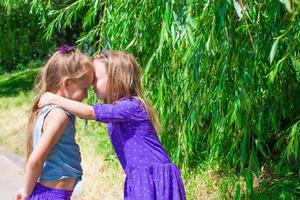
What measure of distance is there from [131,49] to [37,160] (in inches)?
81.3

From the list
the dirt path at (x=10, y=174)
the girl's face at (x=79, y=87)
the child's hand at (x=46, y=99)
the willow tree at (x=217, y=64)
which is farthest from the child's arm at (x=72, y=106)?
the dirt path at (x=10, y=174)

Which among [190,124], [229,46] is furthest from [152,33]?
[229,46]

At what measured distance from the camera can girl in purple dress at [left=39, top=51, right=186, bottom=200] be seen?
3.18 m

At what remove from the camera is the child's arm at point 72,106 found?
10.0 ft

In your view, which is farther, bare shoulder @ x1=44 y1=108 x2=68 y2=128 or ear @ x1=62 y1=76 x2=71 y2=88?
ear @ x1=62 y1=76 x2=71 y2=88

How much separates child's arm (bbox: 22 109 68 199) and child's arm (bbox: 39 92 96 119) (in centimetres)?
4

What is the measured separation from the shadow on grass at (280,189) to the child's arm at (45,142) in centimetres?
236

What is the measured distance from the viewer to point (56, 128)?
9.89 ft

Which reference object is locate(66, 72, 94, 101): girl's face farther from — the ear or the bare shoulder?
the bare shoulder

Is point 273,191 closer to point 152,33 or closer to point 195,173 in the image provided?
point 195,173

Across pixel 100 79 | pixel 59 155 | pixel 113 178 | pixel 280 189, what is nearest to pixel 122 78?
pixel 100 79

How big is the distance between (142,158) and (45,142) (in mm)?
532

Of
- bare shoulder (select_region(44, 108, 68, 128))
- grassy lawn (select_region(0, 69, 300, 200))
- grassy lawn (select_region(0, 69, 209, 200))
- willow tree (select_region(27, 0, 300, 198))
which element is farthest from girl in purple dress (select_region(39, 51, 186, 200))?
grassy lawn (select_region(0, 69, 209, 200))

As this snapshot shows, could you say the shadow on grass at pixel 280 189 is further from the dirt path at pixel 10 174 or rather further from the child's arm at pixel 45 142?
the dirt path at pixel 10 174
